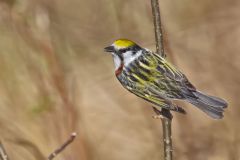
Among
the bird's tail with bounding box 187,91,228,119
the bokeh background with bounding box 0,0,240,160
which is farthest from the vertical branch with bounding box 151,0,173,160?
the bokeh background with bounding box 0,0,240,160

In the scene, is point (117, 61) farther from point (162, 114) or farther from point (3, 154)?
point (3, 154)

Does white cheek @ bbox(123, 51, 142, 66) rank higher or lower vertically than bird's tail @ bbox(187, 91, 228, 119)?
higher

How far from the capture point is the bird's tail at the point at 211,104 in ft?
6.22

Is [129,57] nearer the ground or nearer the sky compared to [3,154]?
nearer the sky

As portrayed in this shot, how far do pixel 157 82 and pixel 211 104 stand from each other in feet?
0.63

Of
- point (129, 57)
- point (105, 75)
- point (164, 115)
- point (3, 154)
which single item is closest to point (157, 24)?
point (129, 57)

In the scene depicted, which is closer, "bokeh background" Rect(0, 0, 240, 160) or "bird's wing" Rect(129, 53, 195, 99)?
"bird's wing" Rect(129, 53, 195, 99)

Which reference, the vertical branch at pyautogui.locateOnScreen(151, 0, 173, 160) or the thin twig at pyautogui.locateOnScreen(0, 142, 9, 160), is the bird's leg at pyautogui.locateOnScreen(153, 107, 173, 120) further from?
the thin twig at pyautogui.locateOnScreen(0, 142, 9, 160)

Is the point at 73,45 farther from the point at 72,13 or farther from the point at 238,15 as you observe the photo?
the point at 238,15

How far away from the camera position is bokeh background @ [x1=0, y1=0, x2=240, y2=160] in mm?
3924

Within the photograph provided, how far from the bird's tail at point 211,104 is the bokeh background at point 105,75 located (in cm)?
172

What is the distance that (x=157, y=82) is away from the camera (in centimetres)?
204

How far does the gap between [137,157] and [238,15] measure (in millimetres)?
1135

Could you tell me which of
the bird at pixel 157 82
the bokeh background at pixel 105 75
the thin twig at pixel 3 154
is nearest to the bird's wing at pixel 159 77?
the bird at pixel 157 82
